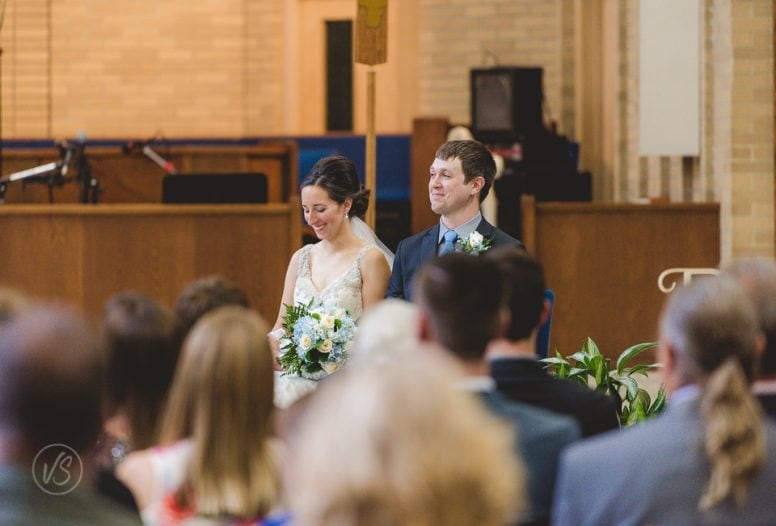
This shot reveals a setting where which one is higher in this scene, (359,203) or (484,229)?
(359,203)

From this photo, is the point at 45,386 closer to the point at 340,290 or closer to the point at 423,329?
the point at 423,329

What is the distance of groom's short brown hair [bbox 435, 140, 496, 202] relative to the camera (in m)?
5.00

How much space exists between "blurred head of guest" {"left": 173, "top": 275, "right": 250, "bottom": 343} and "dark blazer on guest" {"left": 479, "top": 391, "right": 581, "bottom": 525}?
81 cm

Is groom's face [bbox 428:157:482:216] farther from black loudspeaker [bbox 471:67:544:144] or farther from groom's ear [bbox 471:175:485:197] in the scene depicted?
black loudspeaker [bbox 471:67:544:144]

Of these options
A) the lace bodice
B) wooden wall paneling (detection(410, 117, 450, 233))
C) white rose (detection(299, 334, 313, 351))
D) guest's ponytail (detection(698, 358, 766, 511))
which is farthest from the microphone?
guest's ponytail (detection(698, 358, 766, 511))

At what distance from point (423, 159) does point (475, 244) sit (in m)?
7.13

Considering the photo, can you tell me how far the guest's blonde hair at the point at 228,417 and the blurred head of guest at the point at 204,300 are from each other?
763 mm

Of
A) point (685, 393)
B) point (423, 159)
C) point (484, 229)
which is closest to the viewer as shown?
point (685, 393)

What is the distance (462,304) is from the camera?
248 cm

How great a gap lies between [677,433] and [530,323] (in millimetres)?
734

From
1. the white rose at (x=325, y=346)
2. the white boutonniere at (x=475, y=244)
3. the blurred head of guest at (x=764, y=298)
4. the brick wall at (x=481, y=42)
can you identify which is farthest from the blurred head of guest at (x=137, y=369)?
the brick wall at (x=481, y=42)

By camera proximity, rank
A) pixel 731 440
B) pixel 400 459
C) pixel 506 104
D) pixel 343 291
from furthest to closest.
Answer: pixel 506 104
pixel 343 291
pixel 731 440
pixel 400 459

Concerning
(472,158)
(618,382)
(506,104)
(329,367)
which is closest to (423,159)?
(506,104)

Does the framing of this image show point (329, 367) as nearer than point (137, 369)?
No
